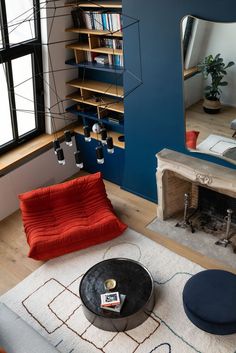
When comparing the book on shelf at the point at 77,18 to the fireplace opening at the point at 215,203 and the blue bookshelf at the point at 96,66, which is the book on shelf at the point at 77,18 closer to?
the blue bookshelf at the point at 96,66

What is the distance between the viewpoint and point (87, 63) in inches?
189

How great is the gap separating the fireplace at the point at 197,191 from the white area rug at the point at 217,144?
0.50ft

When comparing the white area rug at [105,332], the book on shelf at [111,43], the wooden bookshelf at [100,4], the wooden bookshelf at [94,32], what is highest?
the wooden bookshelf at [100,4]

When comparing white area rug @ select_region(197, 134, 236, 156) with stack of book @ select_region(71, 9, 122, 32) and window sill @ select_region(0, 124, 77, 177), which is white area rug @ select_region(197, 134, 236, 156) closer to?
stack of book @ select_region(71, 9, 122, 32)

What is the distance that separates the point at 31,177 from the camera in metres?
4.94

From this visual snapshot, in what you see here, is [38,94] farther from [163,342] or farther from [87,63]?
[163,342]

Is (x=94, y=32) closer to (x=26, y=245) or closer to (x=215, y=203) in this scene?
(x=215, y=203)

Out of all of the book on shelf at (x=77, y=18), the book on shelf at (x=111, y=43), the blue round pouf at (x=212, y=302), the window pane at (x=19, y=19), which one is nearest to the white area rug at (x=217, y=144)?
the blue round pouf at (x=212, y=302)

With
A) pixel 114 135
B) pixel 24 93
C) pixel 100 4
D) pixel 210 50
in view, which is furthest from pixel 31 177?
pixel 210 50

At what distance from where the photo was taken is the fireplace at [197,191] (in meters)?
3.86

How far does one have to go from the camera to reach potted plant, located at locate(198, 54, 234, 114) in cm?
357

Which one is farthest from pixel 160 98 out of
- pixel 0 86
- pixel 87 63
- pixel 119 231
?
pixel 0 86

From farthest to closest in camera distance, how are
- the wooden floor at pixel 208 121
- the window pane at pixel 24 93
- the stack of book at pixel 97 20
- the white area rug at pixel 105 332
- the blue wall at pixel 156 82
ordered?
the window pane at pixel 24 93 → the stack of book at pixel 97 20 → the wooden floor at pixel 208 121 → the blue wall at pixel 156 82 → the white area rug at pixel 105 332

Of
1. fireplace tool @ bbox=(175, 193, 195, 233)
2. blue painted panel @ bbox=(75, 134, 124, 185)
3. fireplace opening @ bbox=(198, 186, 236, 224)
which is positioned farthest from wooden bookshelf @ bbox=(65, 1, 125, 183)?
fireplace opening @ bbox=(198, 186, 236, 224)
